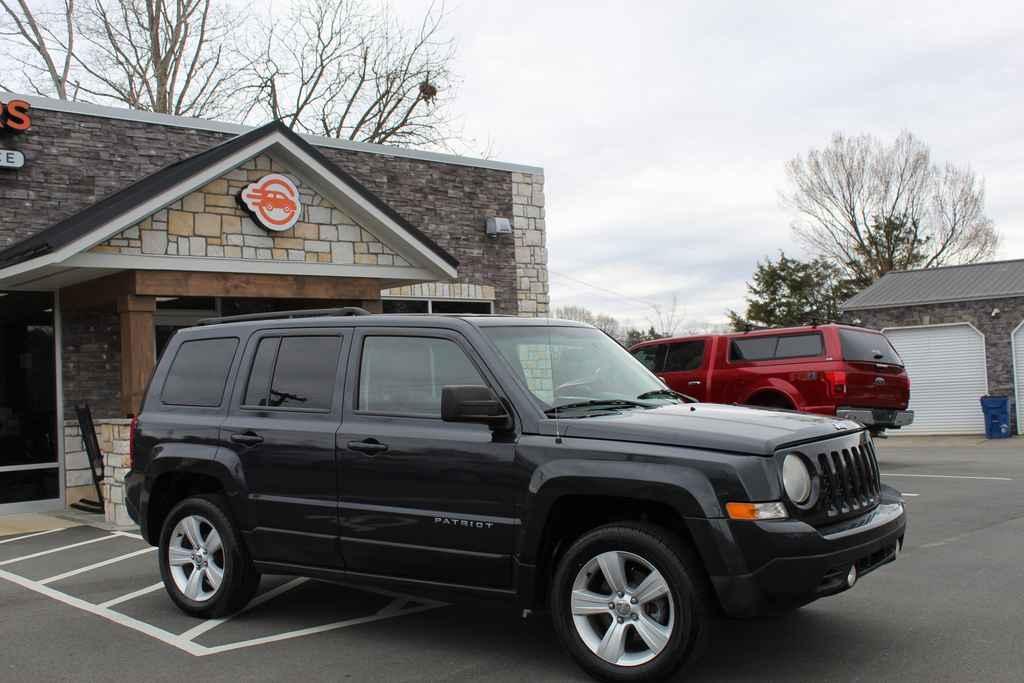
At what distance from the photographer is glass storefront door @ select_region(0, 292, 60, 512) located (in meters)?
12.6

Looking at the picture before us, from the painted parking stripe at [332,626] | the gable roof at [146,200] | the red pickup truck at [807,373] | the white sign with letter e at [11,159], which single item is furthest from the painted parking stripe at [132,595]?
the red pickup truck at [807,373]

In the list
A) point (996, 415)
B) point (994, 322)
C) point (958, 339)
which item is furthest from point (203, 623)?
point (958, 339)

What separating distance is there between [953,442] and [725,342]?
35.4 feet

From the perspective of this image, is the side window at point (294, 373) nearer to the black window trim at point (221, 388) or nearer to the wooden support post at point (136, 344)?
the black window trim at point (221, 388)

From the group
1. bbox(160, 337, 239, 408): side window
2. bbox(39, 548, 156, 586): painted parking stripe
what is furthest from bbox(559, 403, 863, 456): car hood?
bbox(39, 548, 156, 586): painted parking stripe

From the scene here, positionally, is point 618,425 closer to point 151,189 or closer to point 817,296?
point 151,189

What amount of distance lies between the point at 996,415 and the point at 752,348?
12141mm

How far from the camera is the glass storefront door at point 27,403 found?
498 inches

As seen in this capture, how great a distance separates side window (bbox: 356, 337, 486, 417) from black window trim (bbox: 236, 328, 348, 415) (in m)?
0.18

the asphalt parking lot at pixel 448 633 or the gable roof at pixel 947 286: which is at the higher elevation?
the gable roof at pixel 947 286

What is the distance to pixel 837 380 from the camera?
542 inches

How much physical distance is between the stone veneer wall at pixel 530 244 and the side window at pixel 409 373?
11.8 metres

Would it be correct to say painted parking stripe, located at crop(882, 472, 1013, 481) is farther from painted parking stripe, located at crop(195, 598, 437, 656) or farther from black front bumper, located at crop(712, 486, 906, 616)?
black front bumper, located at crop(712, 486, 906, 616)

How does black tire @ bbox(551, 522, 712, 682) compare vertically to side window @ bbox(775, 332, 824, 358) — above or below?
below
